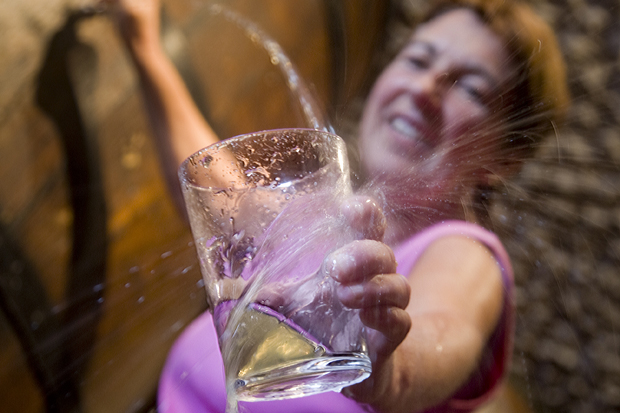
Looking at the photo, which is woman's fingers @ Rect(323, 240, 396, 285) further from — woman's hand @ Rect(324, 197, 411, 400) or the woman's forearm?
the woman's forearm

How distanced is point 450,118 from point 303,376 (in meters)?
0.16

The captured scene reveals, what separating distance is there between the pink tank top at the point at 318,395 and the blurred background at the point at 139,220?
0.6 inches

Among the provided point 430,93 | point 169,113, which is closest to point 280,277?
point 430,93

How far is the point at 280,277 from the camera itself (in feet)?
0.54

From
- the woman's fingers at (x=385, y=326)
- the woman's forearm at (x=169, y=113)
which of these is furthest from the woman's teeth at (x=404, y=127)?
the woman's forearm at (x=169, y=113)

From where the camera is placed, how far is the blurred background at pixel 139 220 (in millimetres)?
230

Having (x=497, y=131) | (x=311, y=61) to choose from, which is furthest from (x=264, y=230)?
(x=311, y=61)

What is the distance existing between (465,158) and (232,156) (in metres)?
0.14

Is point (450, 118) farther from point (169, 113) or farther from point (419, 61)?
point (169, 113)

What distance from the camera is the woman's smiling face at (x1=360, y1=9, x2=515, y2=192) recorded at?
0.67 ft

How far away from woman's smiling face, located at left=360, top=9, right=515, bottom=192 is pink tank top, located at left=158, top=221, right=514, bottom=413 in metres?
0.04

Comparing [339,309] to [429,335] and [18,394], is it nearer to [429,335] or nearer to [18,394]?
[429,335]

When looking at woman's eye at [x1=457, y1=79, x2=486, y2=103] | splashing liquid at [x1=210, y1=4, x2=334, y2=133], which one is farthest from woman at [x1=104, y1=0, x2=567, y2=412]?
splashing liquid at [x1=210, y1=4, x2=334, y2=133]

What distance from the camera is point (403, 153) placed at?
0.21 m
